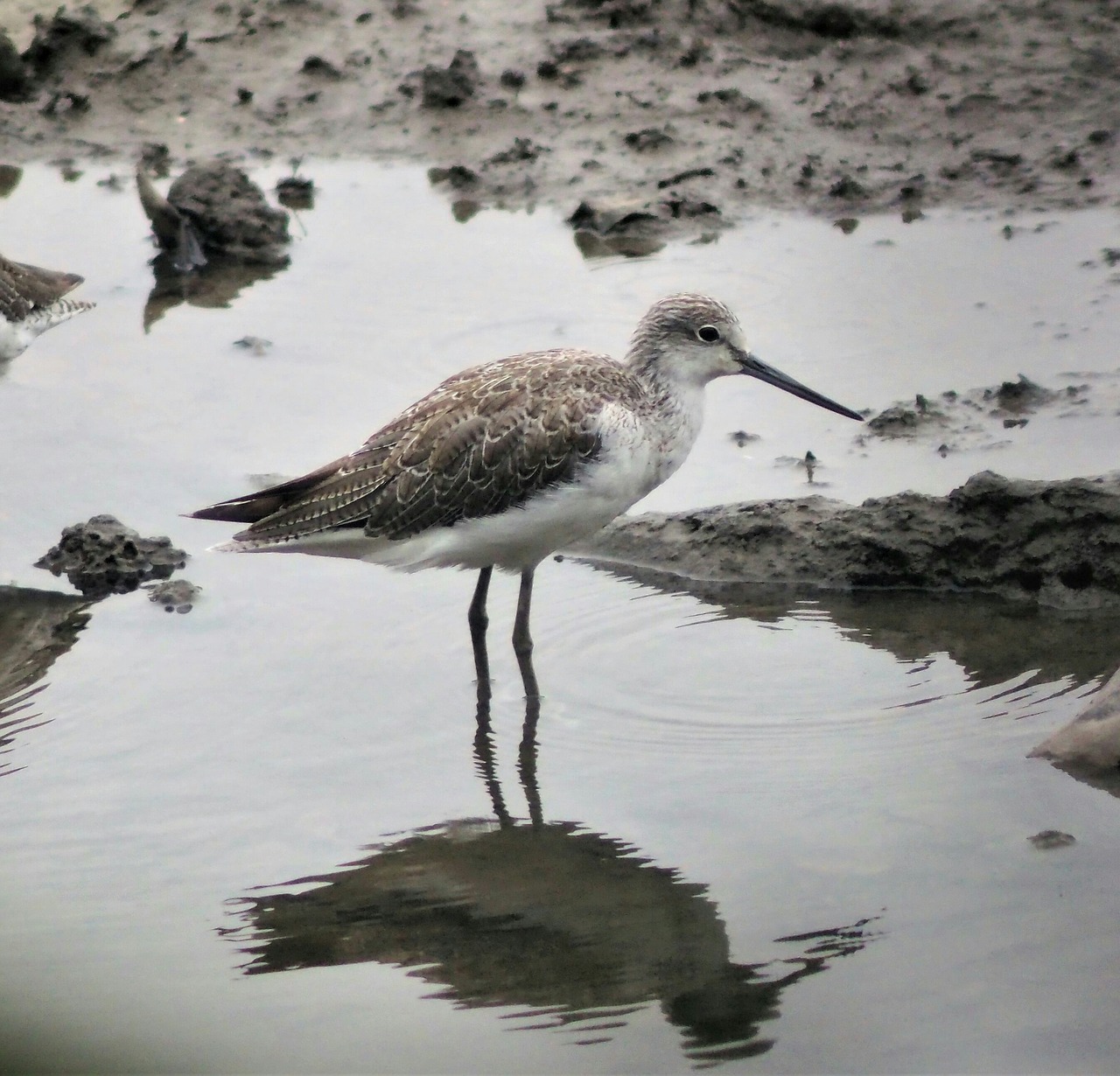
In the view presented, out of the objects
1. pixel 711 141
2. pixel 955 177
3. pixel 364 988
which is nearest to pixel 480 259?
pixel 711 141

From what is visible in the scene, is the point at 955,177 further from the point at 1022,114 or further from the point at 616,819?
the point at 616,819

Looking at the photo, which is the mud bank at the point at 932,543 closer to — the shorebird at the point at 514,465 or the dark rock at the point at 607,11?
the shorebird at the point at 514,465

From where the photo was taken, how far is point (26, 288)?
9297mm

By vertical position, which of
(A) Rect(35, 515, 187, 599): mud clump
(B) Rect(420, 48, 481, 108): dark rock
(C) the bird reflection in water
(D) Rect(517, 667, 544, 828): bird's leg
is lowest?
(C) the bird reflection in water

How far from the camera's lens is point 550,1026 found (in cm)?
442

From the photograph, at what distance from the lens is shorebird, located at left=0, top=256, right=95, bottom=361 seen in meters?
9.13

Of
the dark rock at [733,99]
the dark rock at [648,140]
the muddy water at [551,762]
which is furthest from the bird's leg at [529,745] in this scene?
the dark rock at [733,99]

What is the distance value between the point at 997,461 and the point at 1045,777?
2.80 m

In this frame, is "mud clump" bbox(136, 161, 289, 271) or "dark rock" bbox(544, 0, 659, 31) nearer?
"mud clump" bbox(136, 161, 289, 271)

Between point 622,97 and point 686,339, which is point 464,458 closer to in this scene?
point 686,339

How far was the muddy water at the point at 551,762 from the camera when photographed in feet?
14.5

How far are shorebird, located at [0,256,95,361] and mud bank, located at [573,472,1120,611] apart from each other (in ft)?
12.7

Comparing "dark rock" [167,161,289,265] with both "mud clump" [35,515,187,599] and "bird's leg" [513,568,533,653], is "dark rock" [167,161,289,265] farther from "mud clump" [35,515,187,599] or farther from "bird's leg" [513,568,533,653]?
"bird's leg" [513,568,533,653]

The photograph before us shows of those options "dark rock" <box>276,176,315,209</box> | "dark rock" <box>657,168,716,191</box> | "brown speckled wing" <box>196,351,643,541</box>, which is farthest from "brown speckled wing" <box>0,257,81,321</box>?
"dark rock" <box>657,168,716,191</box>
